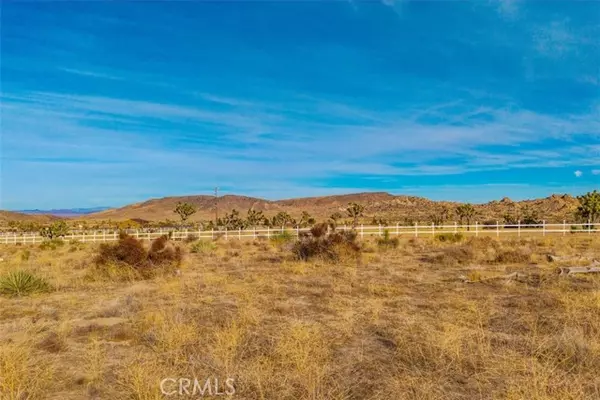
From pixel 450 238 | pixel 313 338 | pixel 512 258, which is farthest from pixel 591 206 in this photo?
pixel 313 338

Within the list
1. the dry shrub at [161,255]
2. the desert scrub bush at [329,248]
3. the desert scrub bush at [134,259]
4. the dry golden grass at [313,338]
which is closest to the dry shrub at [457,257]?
the desert scrub bush at [329,248]

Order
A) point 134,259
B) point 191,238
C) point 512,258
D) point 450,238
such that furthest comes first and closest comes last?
point 191,238
point 450,238
point 512,258
point 134,259

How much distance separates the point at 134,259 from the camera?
18.1 m

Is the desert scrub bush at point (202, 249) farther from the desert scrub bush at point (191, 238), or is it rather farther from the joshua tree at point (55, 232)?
the joshua tree at point (55, 232)

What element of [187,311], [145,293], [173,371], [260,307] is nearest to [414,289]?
[260,307]

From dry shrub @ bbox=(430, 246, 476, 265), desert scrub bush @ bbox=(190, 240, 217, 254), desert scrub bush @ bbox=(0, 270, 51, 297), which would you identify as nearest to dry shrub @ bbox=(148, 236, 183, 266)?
desert scrub bush @ bbox=(0, 270, 51, 297)

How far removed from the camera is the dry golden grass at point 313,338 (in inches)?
246

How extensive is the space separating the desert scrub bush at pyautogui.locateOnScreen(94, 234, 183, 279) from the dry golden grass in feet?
5.28

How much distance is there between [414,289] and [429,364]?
714cm

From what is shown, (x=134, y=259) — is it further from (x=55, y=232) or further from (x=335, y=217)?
(x=335, y=217)

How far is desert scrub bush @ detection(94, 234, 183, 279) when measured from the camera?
1780 cm

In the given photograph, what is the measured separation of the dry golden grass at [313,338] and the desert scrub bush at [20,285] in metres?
0.57

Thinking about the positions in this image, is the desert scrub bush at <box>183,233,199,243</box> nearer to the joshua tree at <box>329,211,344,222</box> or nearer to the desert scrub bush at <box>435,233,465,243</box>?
the desert scrub bush at <box>435,233,465,243</box>

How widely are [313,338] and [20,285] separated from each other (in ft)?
34.7
